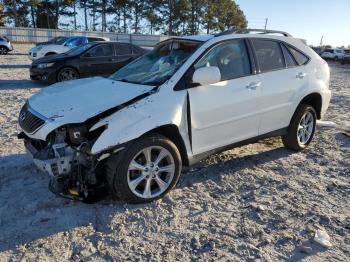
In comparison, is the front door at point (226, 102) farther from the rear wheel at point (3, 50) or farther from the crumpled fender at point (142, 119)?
the rear wheel at point (3, 50)

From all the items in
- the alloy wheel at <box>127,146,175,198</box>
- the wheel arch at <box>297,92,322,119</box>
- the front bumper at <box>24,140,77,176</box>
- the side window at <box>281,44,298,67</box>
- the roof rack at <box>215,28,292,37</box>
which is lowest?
the alloy wheel at <box>127,146,175,198</box>

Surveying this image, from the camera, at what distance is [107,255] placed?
3258 mm

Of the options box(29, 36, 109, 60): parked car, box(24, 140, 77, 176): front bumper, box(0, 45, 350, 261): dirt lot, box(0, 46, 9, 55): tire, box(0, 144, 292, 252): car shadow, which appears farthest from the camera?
box(0, 46, 9, 55): tire

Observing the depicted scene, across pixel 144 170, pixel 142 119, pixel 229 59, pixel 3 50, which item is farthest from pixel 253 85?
pixel 3 50

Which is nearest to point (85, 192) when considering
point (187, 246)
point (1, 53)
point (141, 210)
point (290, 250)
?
point (141, 210)

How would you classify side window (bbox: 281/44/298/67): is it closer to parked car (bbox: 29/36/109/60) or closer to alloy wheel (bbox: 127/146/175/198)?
alloy wheel (bbox: 127/146/175/198)

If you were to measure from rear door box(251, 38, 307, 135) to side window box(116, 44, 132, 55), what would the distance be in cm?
816

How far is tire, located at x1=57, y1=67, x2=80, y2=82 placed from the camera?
11.8 m

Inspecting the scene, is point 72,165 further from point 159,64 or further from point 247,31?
point 247,31

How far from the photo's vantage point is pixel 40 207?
13.1 feet

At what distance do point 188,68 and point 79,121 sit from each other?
140 cm

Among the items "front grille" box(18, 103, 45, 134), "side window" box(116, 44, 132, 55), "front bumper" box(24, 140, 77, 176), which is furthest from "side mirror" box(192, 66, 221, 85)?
"side window" box(116, 44, 132, 55)

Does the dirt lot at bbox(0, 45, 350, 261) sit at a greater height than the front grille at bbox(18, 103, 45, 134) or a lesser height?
lesser

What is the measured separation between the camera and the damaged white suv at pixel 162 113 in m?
3.81
